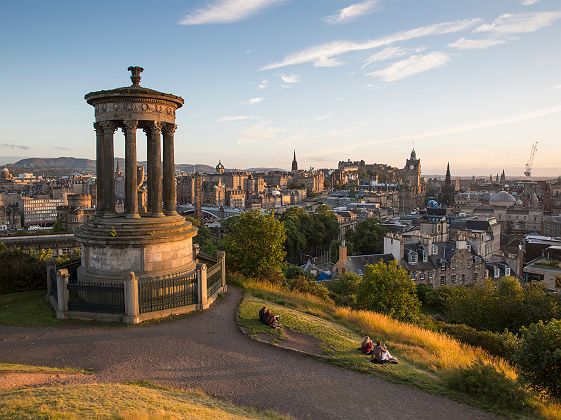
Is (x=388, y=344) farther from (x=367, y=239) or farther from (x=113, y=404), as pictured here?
(x=367, y=239)

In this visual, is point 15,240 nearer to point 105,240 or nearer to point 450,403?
point 105,240

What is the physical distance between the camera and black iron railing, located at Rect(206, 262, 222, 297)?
59.2 feet

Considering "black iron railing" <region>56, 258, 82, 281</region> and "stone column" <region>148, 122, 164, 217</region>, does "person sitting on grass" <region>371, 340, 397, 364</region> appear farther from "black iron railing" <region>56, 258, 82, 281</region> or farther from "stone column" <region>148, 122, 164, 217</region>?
"black iron railing" <region>56, 258, 82, 281</region>

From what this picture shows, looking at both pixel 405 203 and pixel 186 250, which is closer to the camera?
pixel 186 250

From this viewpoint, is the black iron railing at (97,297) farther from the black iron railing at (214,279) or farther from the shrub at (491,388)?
the shrub at (491,388)

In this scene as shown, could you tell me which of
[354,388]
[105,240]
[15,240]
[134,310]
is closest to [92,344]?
[134,310]

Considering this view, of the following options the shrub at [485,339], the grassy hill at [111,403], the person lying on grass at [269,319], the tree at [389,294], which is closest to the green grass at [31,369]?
the grassy hill at [111,403]

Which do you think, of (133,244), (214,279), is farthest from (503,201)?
(133,244)

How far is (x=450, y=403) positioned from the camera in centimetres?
1127

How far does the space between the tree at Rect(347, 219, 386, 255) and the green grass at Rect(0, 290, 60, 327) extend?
180 feet

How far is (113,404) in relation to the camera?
8570 millimetres

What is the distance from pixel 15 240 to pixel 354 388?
106 ft

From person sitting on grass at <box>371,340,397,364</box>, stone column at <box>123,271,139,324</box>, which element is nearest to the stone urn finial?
stone column at <box>123,271,139,324</box>

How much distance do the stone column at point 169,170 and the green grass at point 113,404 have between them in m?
9.96
